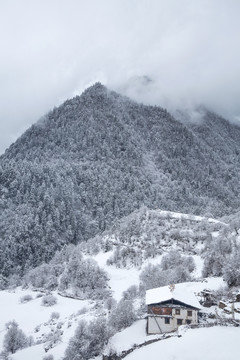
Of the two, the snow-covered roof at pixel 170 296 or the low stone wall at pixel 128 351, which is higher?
the snow-covered roof at pixel 170 296

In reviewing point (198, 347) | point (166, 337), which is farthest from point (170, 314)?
point (198, 347)

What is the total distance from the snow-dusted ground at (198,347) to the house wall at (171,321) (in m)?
3.85

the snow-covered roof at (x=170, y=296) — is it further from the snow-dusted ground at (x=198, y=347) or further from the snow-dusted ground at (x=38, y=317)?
the snow-dusted ground at (x=38, y=317)

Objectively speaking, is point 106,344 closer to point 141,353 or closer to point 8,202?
point 141,353

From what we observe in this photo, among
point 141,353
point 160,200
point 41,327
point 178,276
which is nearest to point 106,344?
point 141,353

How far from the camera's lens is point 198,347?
108ft

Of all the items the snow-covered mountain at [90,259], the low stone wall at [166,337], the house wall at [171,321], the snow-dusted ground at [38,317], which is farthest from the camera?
the snow-dusted ground at [38,317]

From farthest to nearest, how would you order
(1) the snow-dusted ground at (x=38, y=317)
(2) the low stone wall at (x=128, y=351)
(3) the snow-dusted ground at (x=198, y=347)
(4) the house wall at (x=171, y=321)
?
(1) the snow-dusted ground at (x=38, y=317)
(4) the house wall at (x=171, y=321)
(2) the low stone wall at (x=128, y=351)
(3) the snow-dusted ground at (x=198, y=347)

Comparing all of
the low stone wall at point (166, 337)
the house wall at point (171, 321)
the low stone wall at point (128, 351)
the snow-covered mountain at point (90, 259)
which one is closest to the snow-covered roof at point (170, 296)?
the house wall at point (171, 321)

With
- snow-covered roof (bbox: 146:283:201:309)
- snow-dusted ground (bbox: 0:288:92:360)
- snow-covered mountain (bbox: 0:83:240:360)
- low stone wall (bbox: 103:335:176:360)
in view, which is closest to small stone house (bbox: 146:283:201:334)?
snow-covered roof (bbox: 146:283:201:309)

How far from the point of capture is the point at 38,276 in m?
92.3

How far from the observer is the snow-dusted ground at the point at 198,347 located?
103ft

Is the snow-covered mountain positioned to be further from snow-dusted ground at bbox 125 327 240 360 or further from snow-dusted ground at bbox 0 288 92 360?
snow-dusted ground at bbox 125 327 240 360

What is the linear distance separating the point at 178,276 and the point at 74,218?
95847mm
